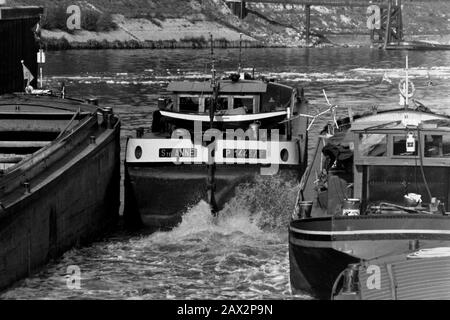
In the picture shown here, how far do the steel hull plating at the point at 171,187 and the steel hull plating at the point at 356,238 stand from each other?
892 cm

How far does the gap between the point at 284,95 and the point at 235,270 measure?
528 inches

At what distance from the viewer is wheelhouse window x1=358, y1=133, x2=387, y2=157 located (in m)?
26.7

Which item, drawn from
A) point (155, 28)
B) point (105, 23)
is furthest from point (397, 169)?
point (155, 28)

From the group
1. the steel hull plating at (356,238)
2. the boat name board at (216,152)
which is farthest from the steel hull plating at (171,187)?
the steel hull plating at (356,238)

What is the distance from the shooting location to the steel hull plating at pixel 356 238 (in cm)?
2341

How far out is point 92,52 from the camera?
137 m

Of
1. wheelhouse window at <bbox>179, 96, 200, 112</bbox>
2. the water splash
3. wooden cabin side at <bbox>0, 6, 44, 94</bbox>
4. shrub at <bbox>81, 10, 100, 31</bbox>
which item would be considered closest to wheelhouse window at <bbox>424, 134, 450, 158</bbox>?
the water splash

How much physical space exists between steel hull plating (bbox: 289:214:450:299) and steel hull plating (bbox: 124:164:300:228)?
8.92m

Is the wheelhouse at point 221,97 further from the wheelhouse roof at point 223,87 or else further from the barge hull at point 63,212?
the barge hull at point 63,212

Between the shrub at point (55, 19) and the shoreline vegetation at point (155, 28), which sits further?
the shoreline vegetation at point (155, 28)

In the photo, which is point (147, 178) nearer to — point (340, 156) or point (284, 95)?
point (340, 156)

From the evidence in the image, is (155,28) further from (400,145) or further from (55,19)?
(400,145)

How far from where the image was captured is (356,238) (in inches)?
933
